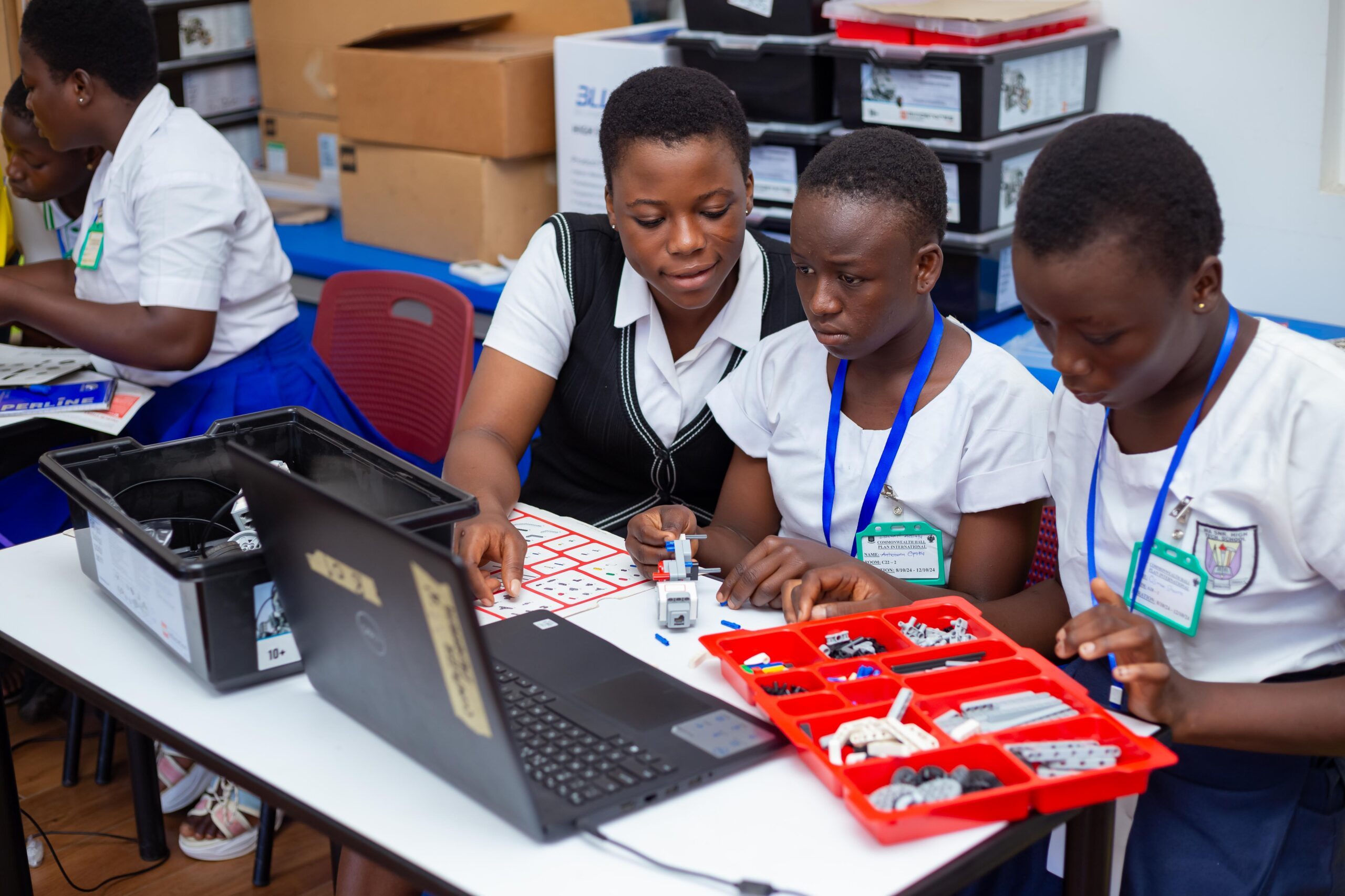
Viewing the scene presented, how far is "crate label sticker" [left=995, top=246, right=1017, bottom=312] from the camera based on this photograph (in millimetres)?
2561

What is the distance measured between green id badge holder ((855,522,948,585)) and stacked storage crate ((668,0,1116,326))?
1.03m

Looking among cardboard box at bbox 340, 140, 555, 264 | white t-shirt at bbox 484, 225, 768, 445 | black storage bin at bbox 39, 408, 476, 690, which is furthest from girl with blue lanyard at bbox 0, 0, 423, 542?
black storage bin at bbox 39, 408, 476, 690

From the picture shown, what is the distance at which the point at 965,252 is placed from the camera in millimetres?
2455

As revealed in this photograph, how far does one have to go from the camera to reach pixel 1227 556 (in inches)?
46.4

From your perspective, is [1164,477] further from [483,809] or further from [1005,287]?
[1005,287]

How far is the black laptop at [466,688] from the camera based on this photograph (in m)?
0.92

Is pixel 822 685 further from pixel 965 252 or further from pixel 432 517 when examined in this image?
pixel 965 252

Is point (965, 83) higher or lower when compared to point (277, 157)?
higher

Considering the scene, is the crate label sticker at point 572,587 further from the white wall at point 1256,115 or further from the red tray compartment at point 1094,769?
the white wall at point 1256,115

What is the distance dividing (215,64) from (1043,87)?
2566 mm

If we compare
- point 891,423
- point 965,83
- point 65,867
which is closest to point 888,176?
point 891,423

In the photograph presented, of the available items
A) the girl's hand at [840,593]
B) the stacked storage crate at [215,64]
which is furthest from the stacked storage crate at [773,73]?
the stacked storage crate at [215,64]

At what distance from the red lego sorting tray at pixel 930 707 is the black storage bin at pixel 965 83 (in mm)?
1371

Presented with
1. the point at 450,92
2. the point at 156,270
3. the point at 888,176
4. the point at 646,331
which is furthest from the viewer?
the point at 450,92
